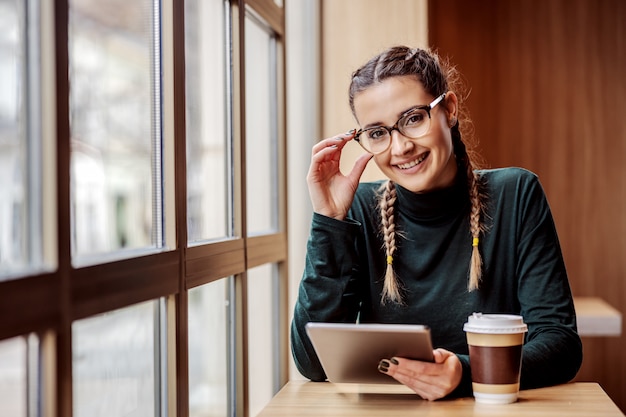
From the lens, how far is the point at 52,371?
120cm

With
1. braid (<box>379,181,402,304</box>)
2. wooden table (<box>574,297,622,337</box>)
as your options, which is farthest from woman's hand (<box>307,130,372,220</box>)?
wooden table (<box>574,297,622,337</box>)

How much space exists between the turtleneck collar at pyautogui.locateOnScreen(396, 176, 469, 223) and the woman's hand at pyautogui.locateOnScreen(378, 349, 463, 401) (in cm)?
46

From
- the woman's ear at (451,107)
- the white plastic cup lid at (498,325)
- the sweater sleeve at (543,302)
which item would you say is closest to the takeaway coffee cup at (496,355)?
the white plastic cup lid at (498,325)

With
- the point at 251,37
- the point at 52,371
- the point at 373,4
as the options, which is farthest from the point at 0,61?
the point at 373,4

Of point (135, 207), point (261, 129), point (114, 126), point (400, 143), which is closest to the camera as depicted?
point (114, 126)

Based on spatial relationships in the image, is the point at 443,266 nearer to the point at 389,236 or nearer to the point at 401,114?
the point at 389,236

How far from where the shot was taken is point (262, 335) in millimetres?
2734

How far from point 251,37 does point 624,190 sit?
218 centimetres

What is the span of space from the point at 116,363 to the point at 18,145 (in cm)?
49

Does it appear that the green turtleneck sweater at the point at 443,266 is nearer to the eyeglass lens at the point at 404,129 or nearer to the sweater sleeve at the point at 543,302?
the sweater sleeve at the point at 543,302

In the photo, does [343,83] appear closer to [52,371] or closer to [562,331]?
[562,331]

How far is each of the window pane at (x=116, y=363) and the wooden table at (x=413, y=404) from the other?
286 mm

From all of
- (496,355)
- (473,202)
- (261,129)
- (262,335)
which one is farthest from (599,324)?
(496,355)

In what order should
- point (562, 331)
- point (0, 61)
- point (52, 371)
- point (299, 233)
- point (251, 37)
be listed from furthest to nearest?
point (299, 233) < point (251, 37) < point (562, 331) < point (52, 371) < point (0, 61)
